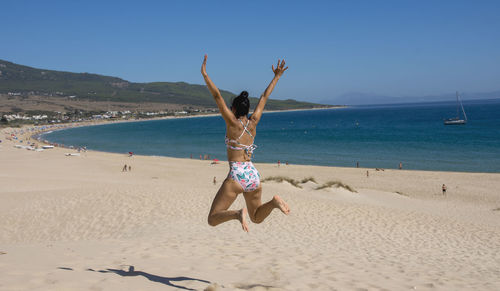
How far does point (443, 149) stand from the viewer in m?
48.3

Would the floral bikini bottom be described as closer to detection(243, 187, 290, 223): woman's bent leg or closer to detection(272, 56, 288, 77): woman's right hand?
detection(243, 187, 290, 223): woman's bent leg

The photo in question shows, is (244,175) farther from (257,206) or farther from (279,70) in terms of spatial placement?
A: (279,70)

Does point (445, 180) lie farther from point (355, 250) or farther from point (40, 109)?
point (40, 109)

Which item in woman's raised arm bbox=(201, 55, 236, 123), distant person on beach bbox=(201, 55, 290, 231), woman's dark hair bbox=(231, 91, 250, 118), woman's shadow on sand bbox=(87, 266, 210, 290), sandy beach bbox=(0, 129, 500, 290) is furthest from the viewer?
sandy beach bbox=(0, 129, 500, 290)

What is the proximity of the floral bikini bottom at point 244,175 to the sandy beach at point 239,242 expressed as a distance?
1.64 meters

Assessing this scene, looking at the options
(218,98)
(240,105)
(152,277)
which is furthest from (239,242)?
(218,98)

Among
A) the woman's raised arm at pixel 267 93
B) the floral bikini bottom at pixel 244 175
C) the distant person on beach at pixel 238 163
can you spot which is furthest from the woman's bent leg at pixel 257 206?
the woman's raised arm at pixel 267 93

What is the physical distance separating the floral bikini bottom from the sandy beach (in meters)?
1.64

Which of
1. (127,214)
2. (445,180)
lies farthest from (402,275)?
(445,180)

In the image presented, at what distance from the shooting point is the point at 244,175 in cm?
431

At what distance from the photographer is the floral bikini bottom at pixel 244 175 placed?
430cm

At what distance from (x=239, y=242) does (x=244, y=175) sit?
210 inches

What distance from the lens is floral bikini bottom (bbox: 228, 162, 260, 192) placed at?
169 inches

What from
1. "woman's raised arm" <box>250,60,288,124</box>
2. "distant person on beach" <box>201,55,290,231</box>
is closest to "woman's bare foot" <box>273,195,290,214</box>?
"distant person on beach" <box>201,55,290,231</box>
